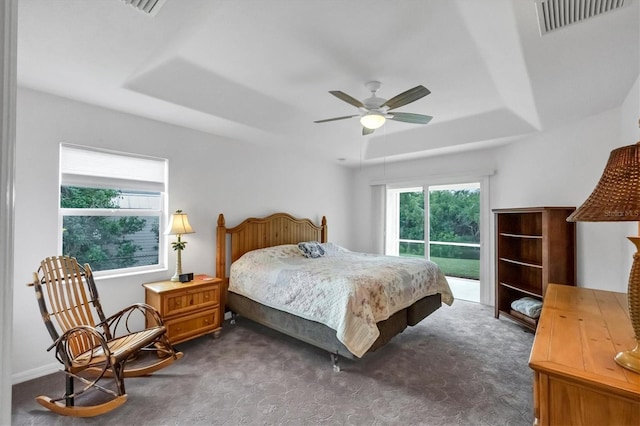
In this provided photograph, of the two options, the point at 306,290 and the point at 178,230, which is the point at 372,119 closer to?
the point at 306,290

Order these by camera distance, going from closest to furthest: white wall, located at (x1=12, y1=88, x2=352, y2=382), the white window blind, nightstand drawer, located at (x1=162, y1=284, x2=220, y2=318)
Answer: white wall, located at (x1=12, y1=88, x2=352, y2=382), the white window blind, nightstand drawer, located at (x1=162, y1=284, x2=220, y2=318)

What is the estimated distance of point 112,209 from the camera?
307 cm

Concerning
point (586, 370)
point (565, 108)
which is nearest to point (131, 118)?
point (586, 370)

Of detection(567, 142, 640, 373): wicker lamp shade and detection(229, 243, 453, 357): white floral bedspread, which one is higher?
detection(567, 142, 640, 373): wicker lamp shade

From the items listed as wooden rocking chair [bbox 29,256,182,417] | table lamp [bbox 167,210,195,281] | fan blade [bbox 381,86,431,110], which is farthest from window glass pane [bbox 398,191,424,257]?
wooden rocking chair [bbox 29,256,182,417]

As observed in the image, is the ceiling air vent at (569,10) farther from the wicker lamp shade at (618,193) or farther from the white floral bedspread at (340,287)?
the white floral bedspread at (340,287)

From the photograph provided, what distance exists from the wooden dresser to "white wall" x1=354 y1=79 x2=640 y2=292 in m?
2.20

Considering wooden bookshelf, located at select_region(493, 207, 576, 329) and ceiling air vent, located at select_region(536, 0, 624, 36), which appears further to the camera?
A: wooden bookshelf, located at select_region(493, 207, 576, 329)

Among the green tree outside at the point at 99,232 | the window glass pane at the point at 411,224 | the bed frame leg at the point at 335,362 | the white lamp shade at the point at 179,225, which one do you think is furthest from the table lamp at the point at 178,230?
the window glass pane at the point at 411,224

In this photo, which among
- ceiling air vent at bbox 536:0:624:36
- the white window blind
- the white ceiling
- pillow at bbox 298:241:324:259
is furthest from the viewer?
pillow at bbox 298:241:324:259

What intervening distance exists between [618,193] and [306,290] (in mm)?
2375

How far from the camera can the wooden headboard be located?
3811mm

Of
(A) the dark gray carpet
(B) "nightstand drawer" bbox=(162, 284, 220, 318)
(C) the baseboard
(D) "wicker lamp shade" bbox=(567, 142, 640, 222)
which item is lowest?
(A) the dark gray carpet

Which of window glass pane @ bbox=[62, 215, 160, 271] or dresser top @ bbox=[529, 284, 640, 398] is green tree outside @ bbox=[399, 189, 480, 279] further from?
window glass pane @ bbox=[62, 215, 160, 271]
